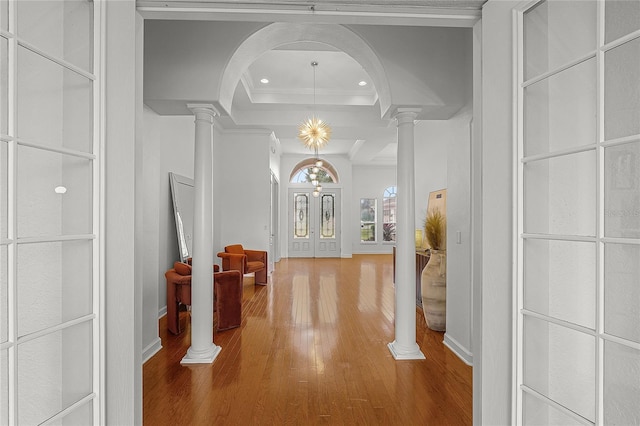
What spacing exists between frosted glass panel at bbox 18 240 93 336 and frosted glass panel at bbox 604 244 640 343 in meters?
1.87

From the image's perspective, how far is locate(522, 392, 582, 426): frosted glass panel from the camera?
3.99 ft

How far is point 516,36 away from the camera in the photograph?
4.25ft

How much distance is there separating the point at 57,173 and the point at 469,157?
130 inches

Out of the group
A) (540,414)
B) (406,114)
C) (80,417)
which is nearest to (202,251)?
(80,417)

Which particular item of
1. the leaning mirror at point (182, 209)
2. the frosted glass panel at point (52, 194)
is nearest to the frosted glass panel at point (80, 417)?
the frosted glass panel at point (52, 194)

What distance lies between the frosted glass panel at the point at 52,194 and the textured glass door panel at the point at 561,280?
1.77 metres

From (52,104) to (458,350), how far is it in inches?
149

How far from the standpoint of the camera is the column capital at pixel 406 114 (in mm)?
3328

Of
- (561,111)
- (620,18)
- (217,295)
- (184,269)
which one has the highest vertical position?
(620,18)

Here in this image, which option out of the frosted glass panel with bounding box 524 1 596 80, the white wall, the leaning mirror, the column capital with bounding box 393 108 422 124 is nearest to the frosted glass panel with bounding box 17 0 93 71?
the white wall

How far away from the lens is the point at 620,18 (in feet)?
3.39

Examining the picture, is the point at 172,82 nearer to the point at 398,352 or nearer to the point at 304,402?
the point at 304,402

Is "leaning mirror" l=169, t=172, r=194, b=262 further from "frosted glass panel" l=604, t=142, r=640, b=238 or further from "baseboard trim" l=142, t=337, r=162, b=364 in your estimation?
"frosted glass panel" l=604, t=142, r=640, b=238

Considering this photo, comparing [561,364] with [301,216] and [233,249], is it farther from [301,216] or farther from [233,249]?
[301,216]
